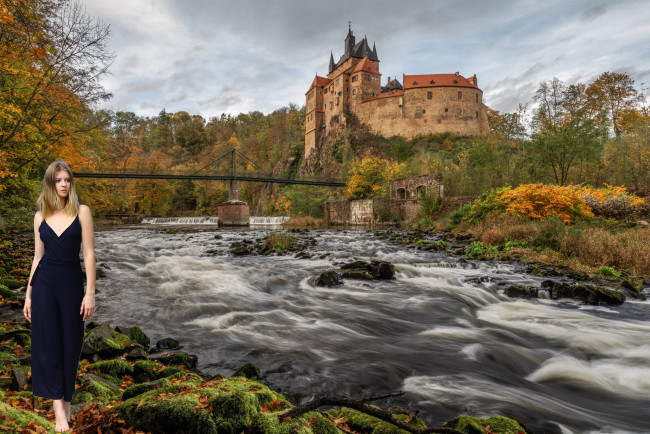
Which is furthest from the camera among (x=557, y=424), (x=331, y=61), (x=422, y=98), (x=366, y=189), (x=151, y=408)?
(x=331, y=61)

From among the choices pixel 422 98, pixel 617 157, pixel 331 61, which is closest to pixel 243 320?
pixel 617 157

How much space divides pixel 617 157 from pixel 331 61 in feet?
242

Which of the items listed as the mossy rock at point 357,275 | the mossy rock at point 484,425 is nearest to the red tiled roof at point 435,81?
the mossy rock at point 357,275

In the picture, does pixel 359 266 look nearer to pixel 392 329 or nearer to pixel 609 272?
pixel 392 329

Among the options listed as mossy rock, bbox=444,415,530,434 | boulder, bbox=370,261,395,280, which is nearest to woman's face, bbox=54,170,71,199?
mossy rock, bbox=444,415,530,434

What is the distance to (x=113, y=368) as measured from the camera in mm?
3771

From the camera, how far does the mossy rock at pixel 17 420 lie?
74.7 inches

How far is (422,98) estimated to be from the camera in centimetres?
7206

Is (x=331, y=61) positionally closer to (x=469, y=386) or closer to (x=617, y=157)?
(x=617, y=157)

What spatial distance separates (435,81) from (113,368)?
79.0 meters

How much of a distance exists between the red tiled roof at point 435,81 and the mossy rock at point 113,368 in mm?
77003

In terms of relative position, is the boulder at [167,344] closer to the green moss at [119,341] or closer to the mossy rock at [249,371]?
the green moss at [119,341]

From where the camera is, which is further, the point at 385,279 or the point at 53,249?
the point at 385,279

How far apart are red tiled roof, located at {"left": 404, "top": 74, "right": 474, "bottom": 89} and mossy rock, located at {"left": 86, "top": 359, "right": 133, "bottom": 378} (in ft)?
253
